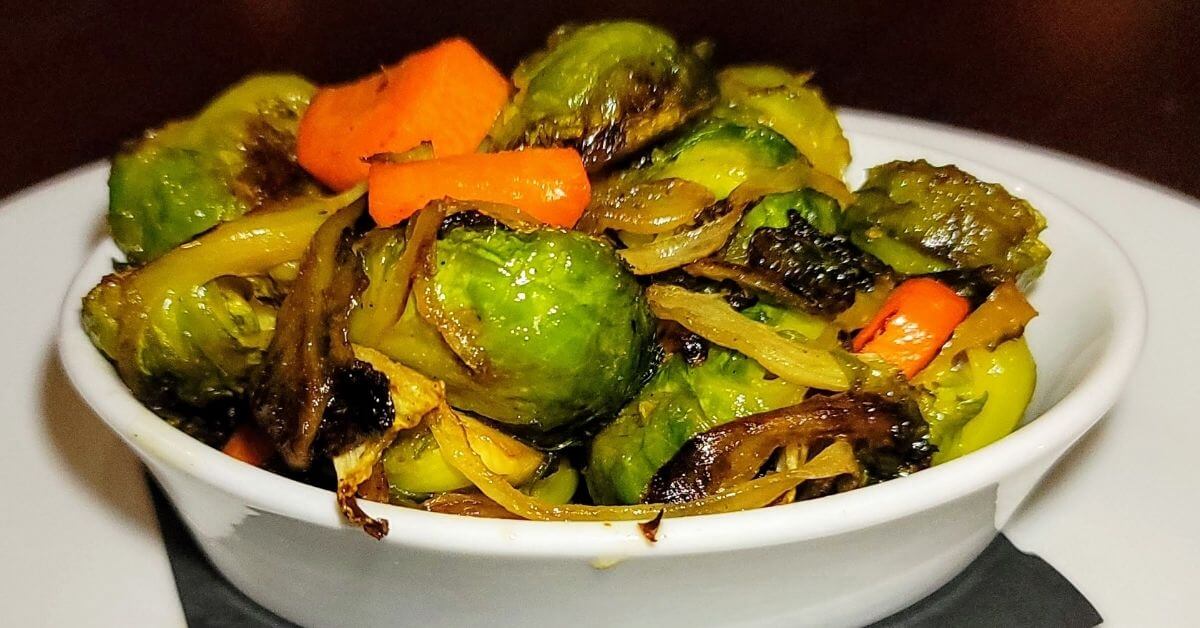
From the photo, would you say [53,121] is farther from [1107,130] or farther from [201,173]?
[1107,130]

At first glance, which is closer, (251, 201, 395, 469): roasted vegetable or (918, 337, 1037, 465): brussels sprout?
(251, 201, 395, 469): roasted vegetable

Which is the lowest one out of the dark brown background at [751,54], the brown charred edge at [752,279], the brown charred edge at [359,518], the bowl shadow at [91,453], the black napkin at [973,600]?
the dark brown background at [751,54]

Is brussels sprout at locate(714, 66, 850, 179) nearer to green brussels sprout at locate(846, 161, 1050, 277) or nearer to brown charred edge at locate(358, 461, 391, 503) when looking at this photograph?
green brussels sprout at locate(846, 161, 1050, 277)

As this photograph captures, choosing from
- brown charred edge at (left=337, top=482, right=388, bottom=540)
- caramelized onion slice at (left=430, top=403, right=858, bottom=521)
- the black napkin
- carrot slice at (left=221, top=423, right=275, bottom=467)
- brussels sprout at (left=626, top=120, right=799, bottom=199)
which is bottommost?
the black napkin

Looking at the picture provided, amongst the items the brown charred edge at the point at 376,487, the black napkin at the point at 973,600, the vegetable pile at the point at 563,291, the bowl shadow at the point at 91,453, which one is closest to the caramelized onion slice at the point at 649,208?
the vegetable pile at the point at 563,291

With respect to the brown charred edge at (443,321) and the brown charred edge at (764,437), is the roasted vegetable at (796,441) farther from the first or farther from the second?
the brown charred edge at (443,321)

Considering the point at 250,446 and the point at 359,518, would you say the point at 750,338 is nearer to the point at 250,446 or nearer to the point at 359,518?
the point at 359,518

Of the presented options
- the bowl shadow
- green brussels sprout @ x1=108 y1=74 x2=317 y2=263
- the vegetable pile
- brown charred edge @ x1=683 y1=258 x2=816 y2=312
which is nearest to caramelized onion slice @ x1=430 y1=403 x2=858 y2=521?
the vegetable pile
